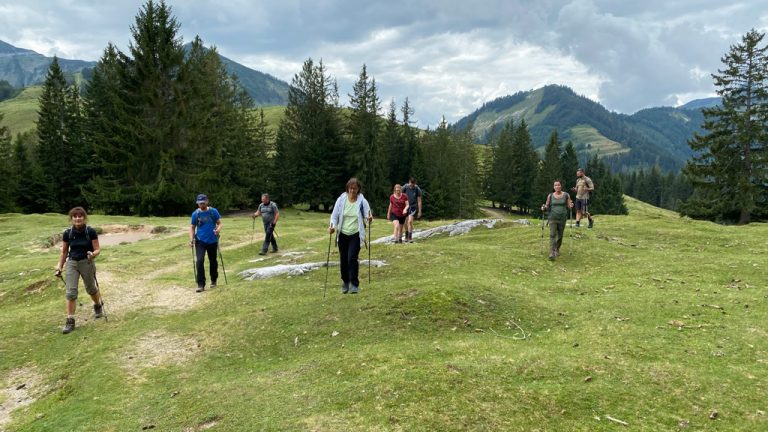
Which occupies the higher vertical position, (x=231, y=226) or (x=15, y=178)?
A: (x=15, y=178)

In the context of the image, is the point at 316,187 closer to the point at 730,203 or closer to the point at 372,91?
the point at 372,91

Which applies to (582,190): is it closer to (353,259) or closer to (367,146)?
(353,259)

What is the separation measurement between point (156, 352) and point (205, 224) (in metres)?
5.82

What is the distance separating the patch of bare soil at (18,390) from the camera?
9.09 meters

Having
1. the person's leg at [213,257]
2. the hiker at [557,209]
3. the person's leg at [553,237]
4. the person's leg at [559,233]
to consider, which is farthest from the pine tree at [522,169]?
the person's leg at [213,257]

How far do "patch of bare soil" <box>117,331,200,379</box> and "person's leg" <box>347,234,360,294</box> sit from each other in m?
4.54

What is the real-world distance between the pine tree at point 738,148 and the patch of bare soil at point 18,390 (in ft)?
194

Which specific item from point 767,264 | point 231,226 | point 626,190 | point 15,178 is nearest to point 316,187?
point 231,226

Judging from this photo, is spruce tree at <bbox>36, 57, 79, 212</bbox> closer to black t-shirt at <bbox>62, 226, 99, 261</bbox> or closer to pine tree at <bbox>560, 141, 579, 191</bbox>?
black t-shirt at <bbox>62, 226, 99, 261</bbox>

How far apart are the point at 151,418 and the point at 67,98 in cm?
7812

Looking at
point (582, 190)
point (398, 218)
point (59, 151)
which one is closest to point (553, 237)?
point (398, 218)

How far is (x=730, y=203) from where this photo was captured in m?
48.6

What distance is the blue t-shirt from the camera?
15777 millimetres

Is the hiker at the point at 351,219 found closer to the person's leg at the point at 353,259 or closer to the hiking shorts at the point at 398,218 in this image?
the person's leg at the point at 353,259
